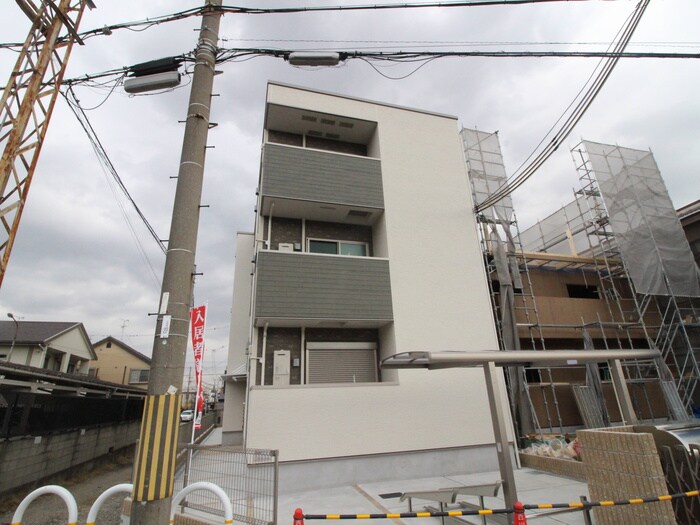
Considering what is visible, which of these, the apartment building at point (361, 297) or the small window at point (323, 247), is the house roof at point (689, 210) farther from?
the small window at point (323, 247)

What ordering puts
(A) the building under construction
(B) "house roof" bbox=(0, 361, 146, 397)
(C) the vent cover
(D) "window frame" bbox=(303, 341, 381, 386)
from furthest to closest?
(A) the building under construction
(C) the vent cover
(D) "window frame" bbox=(303, 341, 381, 386)
(B) "house roof" bbox=(0, 361, 146, 397)

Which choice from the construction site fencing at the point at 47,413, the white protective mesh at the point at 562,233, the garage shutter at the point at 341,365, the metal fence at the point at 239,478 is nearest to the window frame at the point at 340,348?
the garage shutter at the point at 341,365

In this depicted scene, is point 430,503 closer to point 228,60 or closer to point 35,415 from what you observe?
point 228,60

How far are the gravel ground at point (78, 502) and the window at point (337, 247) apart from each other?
24.1 feet

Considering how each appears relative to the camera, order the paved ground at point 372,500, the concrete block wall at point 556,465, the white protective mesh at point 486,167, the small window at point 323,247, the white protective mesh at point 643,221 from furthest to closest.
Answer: the white protective mesh at point 486,167
the white protective mesh at point 643,221
the small window at point 323,247
the concrete block wall at point 556,465
the paved ground at point 372,500

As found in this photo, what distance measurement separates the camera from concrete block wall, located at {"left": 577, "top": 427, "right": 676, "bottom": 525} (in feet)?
13.6

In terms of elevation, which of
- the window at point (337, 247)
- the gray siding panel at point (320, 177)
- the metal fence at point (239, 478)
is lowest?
the metal fence at point (239, 478)

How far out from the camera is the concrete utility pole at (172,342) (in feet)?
10.1

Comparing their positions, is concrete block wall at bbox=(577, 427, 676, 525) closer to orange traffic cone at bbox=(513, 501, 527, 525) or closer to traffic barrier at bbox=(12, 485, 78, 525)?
orange traffic cone at bbox=(513, 501, 527, 525)

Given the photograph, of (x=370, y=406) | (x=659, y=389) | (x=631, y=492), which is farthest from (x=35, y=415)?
(x=659, y=389)

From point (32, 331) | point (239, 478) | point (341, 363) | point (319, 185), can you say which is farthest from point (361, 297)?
point (32, 331)

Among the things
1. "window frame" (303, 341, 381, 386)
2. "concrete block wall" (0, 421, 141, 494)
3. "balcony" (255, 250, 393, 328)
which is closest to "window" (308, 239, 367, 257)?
"balcony" (255, 250, 393, 328)

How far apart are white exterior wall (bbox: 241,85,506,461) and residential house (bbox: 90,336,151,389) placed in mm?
32738

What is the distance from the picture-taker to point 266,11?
5.73 metres
